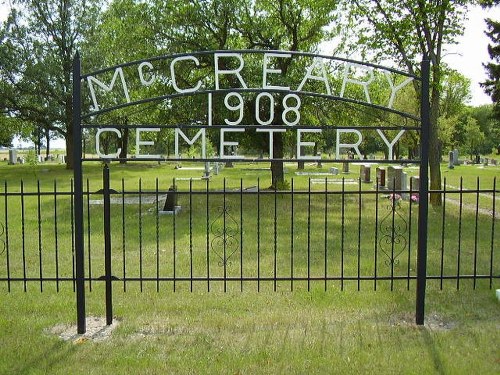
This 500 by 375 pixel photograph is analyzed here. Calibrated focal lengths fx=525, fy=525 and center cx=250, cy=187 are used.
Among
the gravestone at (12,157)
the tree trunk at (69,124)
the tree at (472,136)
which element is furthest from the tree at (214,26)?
the tree at (472,136)

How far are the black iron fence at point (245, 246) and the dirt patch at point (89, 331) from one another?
500mm

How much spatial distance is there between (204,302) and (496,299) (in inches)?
148

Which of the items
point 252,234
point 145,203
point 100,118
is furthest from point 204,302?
point 100,118

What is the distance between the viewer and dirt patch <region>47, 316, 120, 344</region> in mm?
5395

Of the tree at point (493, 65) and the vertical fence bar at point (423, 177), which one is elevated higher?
the tree at point (493, 65)

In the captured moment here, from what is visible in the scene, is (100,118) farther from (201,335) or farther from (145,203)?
(201,335)

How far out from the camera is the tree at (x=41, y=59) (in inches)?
1319

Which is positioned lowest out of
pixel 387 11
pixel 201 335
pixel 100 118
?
pixel 201 335

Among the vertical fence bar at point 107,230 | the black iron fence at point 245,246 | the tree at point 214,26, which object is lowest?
the black iron fence at point 245,246

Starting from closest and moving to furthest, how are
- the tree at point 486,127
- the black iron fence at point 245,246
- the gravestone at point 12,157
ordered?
the black iron fence at point 245,246
the gravestone at point 12,157
the tree at point 486,127

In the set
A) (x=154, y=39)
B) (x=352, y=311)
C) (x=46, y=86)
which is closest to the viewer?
(x=352, y=311)

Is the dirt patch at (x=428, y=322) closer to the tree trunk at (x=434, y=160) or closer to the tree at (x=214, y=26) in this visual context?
the tree trunk at (x=434, y=160)

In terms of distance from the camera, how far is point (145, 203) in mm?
16922

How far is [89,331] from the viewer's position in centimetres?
562
